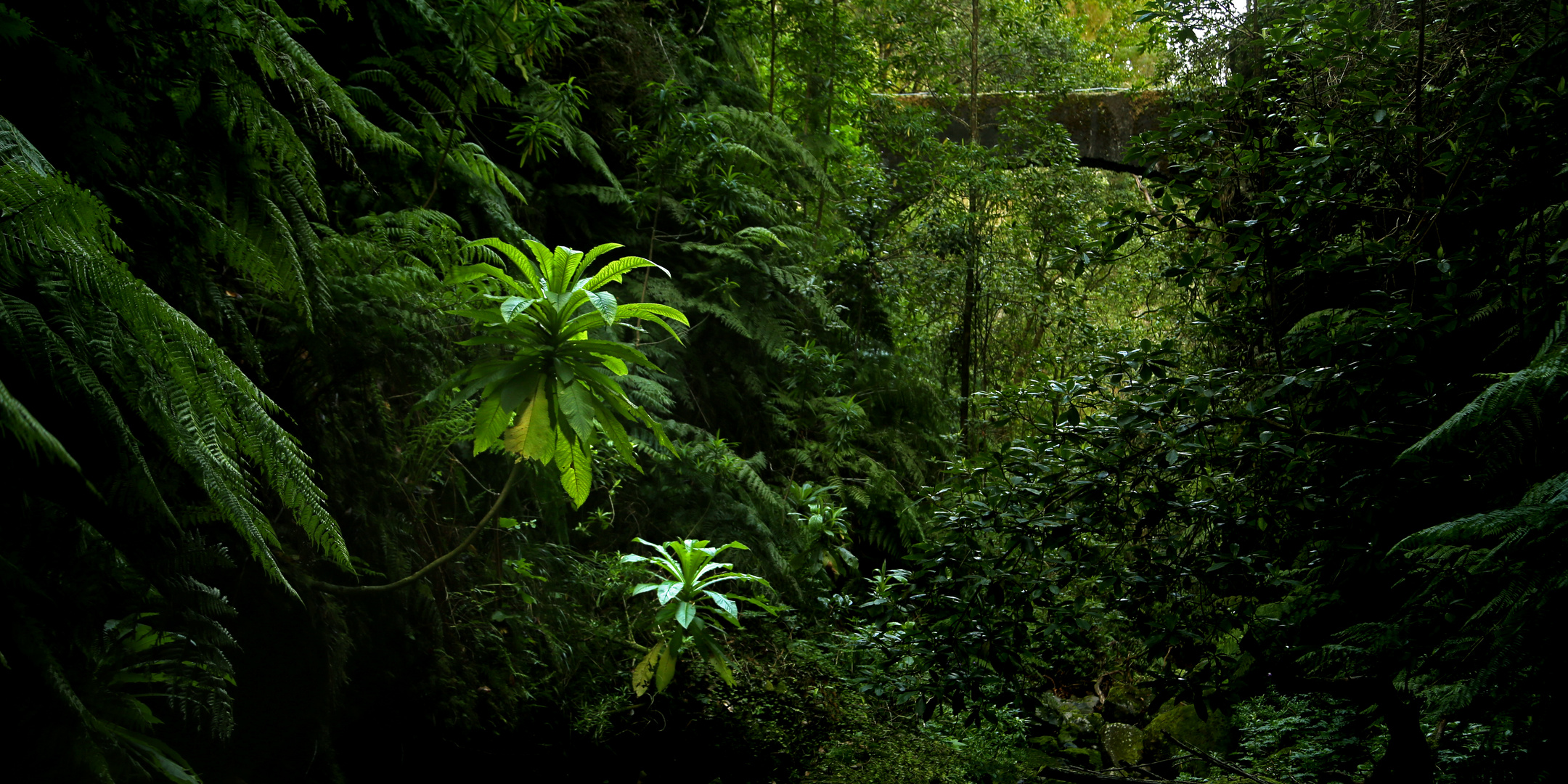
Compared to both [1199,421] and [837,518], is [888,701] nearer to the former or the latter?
[837,518]

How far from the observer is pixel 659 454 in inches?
160

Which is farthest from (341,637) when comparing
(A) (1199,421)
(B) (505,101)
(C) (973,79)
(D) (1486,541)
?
(C) (973,79)

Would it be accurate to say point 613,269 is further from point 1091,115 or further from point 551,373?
point 1091,115

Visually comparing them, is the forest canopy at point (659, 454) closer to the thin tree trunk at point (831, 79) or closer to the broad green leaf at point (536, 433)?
the broad green leaf at point (536, 433)

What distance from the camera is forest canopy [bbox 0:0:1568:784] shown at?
5.04 ft

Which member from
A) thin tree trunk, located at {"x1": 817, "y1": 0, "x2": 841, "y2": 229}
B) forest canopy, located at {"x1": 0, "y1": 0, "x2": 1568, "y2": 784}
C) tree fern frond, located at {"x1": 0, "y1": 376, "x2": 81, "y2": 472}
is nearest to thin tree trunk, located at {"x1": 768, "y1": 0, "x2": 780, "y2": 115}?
thin tree trunk, located at {"x1": 817, "y1": 0, "x2": 841, "y2": 229}

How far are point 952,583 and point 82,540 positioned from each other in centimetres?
199

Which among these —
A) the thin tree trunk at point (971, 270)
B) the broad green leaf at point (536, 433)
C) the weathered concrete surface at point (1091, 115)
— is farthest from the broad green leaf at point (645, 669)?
the weathered concrete surface at point (1091, 115)

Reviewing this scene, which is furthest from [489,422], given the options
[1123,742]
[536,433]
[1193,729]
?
[1193,729]

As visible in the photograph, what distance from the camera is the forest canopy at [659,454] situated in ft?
5.04

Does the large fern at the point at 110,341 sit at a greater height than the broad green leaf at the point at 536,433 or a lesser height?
greater

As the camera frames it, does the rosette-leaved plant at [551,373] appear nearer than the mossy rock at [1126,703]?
Yes

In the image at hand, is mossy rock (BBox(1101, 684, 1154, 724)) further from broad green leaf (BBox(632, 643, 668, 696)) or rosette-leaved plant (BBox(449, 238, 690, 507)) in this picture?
rosette-leaved plant (BBox(449, 238, 690, 507))

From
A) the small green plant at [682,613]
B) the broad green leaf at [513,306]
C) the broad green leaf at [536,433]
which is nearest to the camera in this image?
the broad green leaf at [513,306]
